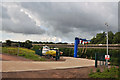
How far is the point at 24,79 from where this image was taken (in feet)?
24.9

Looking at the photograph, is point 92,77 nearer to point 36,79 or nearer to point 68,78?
point 68,78

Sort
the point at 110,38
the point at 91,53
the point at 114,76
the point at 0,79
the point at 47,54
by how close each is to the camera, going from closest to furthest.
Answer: the point at 0,79 < the point at 114,76 < the point at 47,54 < the point at 91,53 < the point at 110,38

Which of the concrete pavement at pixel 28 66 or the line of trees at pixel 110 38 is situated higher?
the line of trees at pixel 110 38

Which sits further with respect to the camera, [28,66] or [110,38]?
[110,38]

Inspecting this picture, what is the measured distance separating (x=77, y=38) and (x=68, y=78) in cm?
2312

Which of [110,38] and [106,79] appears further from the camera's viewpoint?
[110,38]

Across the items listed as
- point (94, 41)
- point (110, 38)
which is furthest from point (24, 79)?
point (94, 41)

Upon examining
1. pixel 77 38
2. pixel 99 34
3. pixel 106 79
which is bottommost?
pixel 106 79

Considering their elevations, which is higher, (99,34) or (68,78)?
(99,34)

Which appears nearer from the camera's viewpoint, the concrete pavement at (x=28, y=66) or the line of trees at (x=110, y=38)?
the concrete pavement at (x=28, y=66)

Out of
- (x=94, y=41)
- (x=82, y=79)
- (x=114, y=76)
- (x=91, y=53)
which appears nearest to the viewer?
(x=82, y=79)

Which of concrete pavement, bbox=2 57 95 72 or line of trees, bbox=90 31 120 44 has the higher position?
line of trees, bbox=90 31 120 44

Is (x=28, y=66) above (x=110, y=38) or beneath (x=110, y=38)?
beneath

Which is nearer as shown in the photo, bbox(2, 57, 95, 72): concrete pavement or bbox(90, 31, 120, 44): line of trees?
bbox(2, 57, 95, 72): concrete pavement
